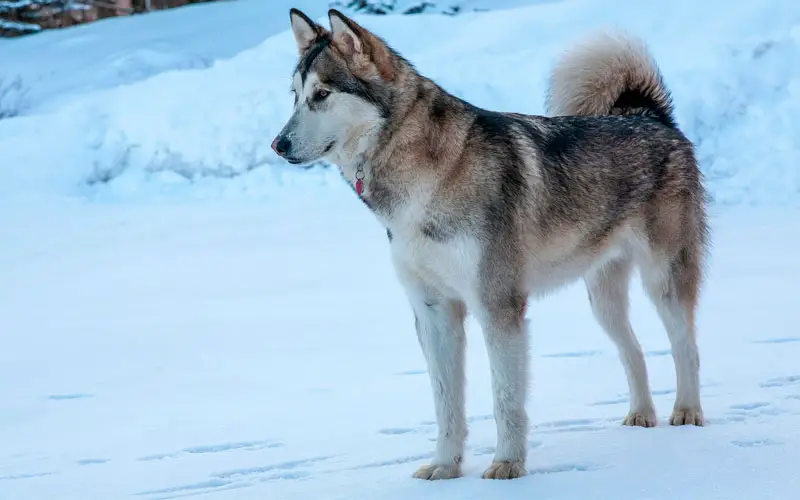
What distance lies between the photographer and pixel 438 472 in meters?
4.19

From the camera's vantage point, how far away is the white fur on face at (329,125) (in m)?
3.99

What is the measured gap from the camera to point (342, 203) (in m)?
11.4

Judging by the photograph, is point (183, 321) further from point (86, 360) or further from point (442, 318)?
point (442, 318)

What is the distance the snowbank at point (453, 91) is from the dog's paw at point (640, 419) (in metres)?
5.86

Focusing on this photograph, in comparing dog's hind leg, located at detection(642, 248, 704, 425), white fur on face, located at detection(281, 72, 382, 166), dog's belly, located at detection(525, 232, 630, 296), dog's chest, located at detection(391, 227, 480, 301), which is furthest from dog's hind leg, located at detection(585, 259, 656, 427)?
white fur on face, located at detection(281, 72, 382, 166)

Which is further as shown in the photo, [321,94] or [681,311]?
[681,311]

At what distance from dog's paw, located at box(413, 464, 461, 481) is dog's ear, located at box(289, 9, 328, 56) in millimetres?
1574

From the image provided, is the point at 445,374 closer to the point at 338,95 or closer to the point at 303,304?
the point at 338,95

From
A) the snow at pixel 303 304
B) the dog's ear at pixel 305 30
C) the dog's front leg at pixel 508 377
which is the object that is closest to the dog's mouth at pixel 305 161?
the dog's ear at pixel 305 30

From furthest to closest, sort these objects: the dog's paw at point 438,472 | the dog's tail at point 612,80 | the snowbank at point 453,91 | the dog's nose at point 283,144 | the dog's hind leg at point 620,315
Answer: the snowbank at point 453,91 < the dog's tail at point 612,80 < the dog's hind leg at point 620,315 < the dog's paw at point 438,472 < the dog's nose at point 283,144

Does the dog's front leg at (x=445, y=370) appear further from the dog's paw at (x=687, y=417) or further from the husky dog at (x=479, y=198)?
the dog's paw at (x=687, y=417)

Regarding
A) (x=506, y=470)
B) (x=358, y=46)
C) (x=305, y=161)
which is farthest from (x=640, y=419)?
(x=358, y=46)

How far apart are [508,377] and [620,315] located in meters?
1.17

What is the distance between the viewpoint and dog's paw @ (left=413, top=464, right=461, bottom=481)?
418cm
